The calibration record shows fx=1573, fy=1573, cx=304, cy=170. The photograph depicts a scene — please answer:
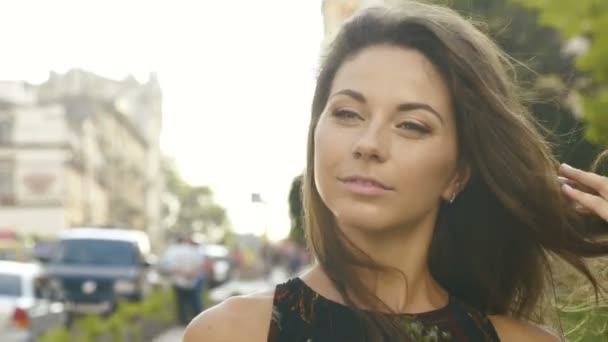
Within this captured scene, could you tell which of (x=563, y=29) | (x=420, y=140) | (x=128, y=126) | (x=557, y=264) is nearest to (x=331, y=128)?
(x=420, y=140)

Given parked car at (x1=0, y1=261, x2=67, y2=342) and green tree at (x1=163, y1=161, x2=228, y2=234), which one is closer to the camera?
parked car at (x1=0, y1=261, x2=67, y2=342)

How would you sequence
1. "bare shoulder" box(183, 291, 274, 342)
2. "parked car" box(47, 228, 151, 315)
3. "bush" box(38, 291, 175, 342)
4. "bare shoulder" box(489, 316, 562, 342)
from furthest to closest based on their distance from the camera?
1. "parked car" box(47, 228, 151, 315)
2. "bush" box(38, 291, 175, 342)
3. "bare shoulder" box(489, 316, 562, 342)
4. "bare shoulder" box(183, 291, 274, 342)

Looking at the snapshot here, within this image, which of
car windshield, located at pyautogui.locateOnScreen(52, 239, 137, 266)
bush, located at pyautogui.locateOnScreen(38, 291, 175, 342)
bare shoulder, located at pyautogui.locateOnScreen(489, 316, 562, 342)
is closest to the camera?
bare shoulder, located at pyautogui.locateOnScreen(489, 316, 562, 342)

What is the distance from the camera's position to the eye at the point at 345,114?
3035 millimetres

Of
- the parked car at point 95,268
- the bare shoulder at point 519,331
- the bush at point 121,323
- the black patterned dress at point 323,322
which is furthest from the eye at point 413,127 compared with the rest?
the parked car at point 95,268

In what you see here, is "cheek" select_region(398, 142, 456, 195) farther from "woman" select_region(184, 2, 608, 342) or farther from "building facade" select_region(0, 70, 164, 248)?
"building facade" select_region(0, 70, 164, 248)

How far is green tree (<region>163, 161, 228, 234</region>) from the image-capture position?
506 feet

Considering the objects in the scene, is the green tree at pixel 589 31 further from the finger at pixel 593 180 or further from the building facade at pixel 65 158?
the building facade at pixel 65 158

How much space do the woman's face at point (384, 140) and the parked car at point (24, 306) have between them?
13.2 m

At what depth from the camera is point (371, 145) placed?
9.65 feet

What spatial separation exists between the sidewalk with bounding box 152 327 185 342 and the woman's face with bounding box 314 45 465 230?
19.5 meters

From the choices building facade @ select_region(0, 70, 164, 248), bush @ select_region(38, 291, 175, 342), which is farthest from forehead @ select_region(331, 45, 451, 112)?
building facade @ select_region(0, 70, 164, 248)

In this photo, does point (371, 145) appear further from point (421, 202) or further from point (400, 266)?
point (400, 266)

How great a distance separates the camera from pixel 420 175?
3.09 m
